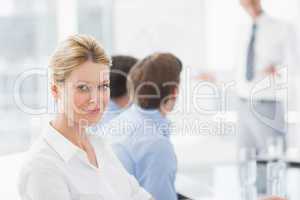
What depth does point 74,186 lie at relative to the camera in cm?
128

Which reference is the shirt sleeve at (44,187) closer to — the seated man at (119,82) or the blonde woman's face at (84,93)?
the blonde woman's face at (84,93)

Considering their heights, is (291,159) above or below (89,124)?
below

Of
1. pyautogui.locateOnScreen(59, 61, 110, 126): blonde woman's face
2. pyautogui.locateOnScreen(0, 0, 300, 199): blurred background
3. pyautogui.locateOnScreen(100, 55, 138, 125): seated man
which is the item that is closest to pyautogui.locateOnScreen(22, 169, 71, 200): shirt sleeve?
pyautogui.locateOnScreen(59, 61, 110, 126): blonde woman's face

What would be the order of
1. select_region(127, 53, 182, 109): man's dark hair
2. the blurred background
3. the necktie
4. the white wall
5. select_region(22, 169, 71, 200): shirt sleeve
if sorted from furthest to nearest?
1. the white wall
2. the blurred background
3. the necktie
4. select_region(127, 53, 182, 109): man's dark hair
5. select_region(22, 169, 71, 200): shirt sleeve

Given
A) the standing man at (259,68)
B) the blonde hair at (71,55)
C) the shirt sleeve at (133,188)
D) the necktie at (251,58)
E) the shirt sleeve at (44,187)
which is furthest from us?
the necktie at (251,58)

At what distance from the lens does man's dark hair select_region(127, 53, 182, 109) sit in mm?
1809

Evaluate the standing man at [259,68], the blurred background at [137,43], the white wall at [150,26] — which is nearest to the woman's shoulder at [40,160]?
the standing man at [259,68]

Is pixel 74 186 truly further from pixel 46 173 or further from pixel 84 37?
pixel 84 37

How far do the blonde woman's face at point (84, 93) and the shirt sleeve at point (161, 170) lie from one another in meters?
0.38

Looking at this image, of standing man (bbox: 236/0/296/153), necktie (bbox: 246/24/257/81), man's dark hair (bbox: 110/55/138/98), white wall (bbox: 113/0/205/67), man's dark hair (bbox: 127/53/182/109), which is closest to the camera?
man's dark hair (bbox: 127/53/182/109)

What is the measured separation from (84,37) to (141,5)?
10.7 ft

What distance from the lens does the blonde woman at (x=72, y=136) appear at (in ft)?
3.96

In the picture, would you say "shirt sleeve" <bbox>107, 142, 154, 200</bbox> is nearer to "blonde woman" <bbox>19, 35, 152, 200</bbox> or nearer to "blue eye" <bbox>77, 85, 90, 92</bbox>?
"blonde woman" <bbox>19, 35, 152, 200</bbox>

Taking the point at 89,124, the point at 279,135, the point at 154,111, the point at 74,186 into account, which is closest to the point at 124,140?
the point at 154,111
